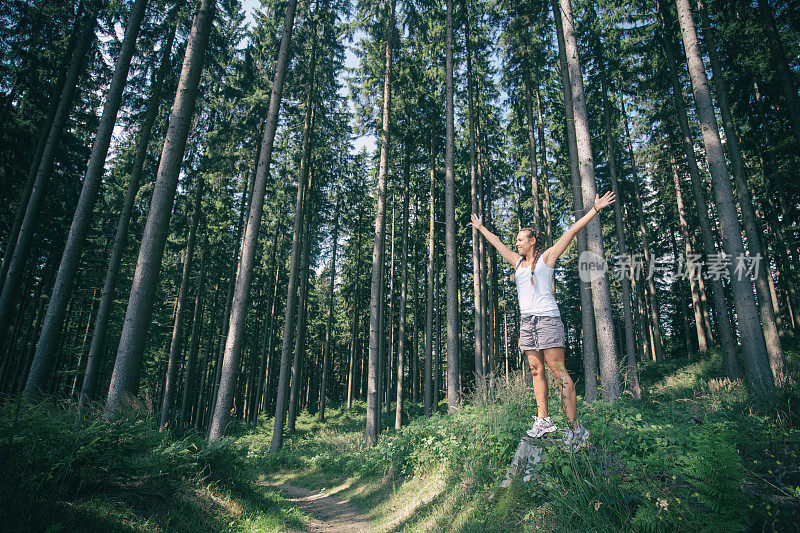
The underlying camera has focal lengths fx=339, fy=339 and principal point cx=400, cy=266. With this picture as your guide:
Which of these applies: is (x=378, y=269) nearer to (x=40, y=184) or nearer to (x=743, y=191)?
(x=40, y=184)

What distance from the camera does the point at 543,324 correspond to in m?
3.76

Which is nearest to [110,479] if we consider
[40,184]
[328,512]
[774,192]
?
[328,512]

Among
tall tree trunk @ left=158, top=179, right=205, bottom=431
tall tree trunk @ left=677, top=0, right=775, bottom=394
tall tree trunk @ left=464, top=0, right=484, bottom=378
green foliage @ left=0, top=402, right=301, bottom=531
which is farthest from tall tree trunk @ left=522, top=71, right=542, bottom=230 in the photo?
tall tree trunk @ left=158, top=179, right=205, bottom=431

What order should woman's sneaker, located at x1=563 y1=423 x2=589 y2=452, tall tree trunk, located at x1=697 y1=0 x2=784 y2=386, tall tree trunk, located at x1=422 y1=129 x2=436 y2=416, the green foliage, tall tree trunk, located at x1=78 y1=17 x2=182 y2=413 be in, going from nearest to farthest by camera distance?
the green foliage < woman's sneaker, located at x1=563 y1=423 x2=589 y2=452 < tall tree trunk, located at x1=78 y1=17 x2=182 y2=413 < tall tree trunk, located at x1=697 y1=0 x2=784 y2=386 < tall tree trunk, located at x1=422 y1=129 x2=436 y2=416

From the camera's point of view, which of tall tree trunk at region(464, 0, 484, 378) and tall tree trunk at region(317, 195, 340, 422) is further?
tall tree trunk at region(317, 195, 340, 422)

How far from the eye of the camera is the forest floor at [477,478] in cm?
243

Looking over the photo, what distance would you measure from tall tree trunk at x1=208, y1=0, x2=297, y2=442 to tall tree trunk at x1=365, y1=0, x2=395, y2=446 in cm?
425

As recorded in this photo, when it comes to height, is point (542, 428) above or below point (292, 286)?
below

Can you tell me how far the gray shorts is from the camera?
12.1 ft

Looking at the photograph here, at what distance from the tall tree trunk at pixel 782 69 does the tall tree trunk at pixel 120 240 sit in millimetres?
19435

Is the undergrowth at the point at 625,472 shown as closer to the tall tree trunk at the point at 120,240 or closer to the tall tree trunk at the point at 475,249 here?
the tall tree trunk at the point at 475,249

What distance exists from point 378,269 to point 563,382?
9404 millimetres

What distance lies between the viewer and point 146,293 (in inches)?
232

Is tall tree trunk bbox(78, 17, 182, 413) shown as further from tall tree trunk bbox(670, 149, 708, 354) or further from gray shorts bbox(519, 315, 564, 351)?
tall tree trunk bbox(670, 149, 708, 354)
